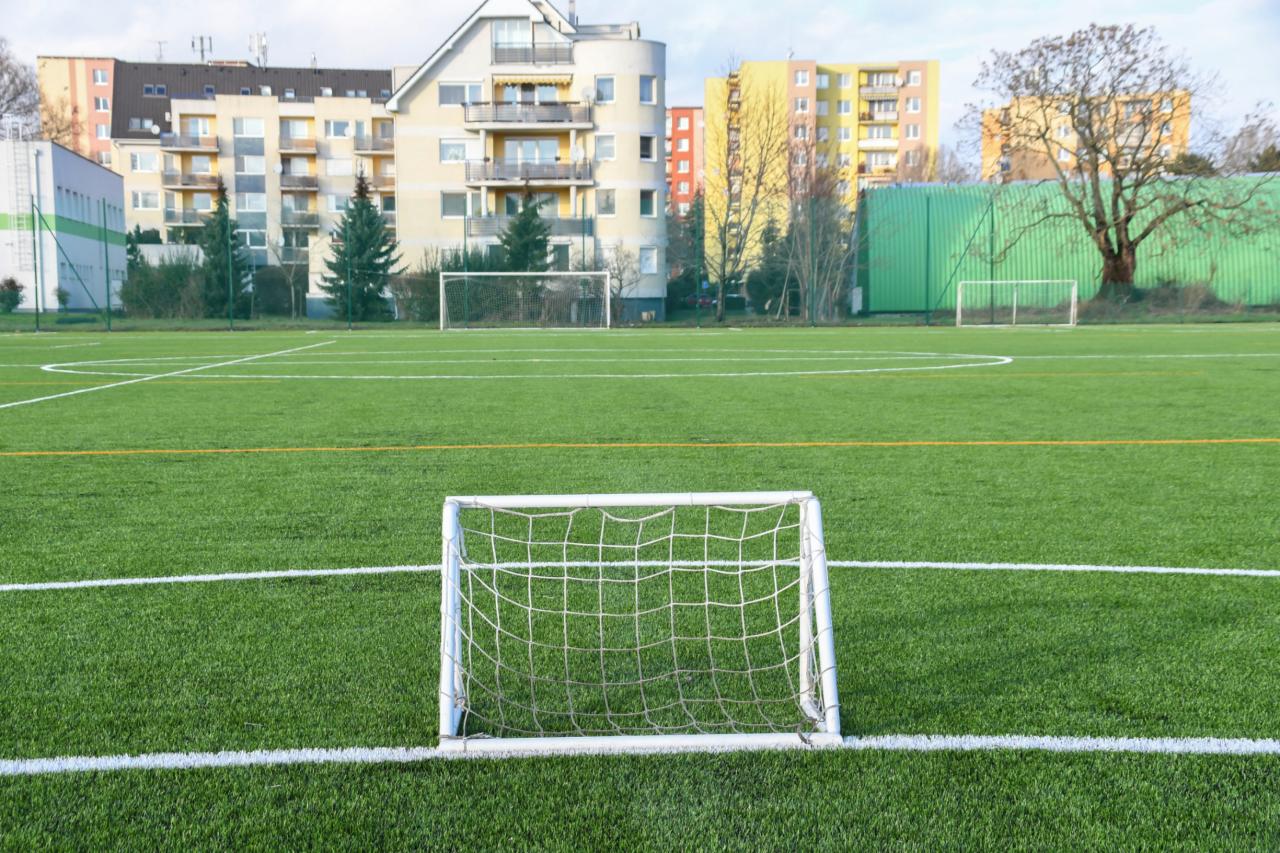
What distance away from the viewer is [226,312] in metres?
38.1

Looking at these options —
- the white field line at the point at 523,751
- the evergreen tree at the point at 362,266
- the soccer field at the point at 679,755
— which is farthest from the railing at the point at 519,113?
the white field line at the point at 523,751

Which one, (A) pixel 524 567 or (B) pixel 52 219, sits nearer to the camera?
(A) pixel 524 567

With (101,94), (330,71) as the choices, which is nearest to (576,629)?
(330,71)

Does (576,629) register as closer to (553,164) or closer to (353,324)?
(353,324)

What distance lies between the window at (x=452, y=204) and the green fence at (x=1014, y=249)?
18.9 metres

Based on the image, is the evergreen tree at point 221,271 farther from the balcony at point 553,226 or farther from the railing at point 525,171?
the railing at point 525,171

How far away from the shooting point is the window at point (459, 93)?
51.7 meters

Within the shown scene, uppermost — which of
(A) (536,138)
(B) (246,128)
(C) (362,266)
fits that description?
(B) (246,128)

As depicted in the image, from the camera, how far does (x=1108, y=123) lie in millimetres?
38031

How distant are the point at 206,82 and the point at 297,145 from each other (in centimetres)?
1717

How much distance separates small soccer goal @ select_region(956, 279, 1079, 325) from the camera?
1421 inches

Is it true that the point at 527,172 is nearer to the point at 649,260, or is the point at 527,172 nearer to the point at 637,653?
the point at 649,260

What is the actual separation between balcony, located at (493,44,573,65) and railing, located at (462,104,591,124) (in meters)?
2.08

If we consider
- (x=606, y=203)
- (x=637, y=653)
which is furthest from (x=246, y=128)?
(x=637, y=653)
